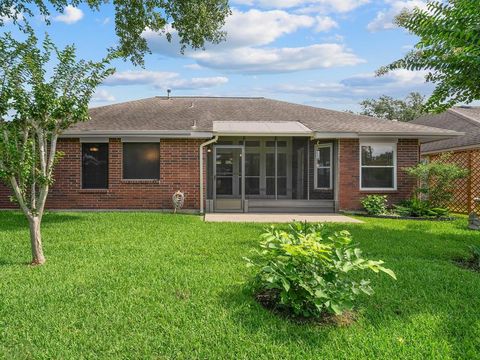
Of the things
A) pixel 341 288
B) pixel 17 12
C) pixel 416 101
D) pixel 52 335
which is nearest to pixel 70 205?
pixel 17 12

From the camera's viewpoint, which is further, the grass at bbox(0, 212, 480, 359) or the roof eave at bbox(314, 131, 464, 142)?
the roof eave at bbox(314, 131, 464, 142)

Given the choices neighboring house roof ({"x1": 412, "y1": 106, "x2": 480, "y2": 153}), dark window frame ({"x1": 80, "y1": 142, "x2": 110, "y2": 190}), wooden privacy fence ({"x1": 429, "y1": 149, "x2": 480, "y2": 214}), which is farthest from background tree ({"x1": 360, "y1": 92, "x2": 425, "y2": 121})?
dark window frame ({"x1": 80, "y1": 142, "x2": 110, "y2": 190})

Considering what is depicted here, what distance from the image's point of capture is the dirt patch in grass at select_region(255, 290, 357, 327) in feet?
14.8

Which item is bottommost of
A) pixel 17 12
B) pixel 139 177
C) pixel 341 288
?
pixel 341 288

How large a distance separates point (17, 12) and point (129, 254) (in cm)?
1249

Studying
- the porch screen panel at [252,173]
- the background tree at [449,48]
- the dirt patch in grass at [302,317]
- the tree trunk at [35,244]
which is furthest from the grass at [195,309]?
the porch screen panel at [252,173]

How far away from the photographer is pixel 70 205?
1514 cm

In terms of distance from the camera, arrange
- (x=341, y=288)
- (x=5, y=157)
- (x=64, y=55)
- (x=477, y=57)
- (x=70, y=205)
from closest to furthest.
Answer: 1. (x=341, y=288)
2. (x=477, y=57)
3. (x=5, y=157)
4. (x=64, y=55)
5. (x=70, y=205)

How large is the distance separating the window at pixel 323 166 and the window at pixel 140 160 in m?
6.41

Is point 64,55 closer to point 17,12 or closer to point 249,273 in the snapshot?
point 249,273

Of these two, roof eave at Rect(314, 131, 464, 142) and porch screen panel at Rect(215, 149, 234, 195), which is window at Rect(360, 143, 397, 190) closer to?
roof eave at Rect(314, 131, 464, 142)

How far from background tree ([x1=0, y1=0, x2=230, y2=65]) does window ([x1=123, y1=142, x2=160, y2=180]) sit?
361 centimetres

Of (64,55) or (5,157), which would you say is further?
(64,55)

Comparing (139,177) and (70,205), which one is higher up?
(139,177)
